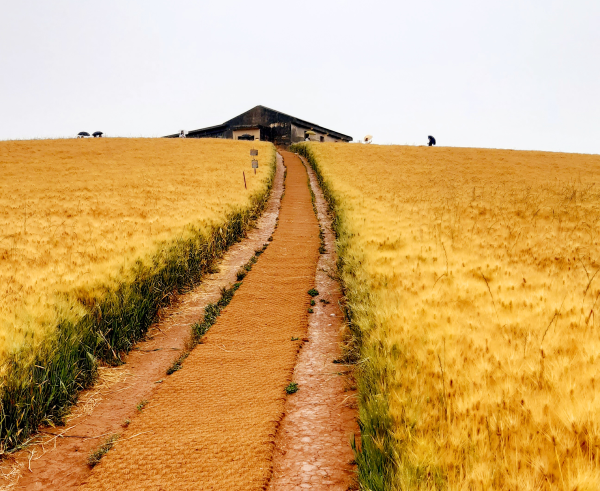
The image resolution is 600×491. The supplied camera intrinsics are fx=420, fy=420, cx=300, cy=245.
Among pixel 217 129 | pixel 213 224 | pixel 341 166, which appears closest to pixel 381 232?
pixel 213 224

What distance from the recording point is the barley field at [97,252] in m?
4.62

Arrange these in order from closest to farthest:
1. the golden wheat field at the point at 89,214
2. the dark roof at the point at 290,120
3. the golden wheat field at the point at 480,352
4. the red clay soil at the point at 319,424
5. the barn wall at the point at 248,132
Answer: the golden wheat field at the point at 480,352
the red clay soil at the point at 319,424
the golden wheat field at the point at 89,214
the dark roof at the point at 290,120
the barn wall at the point at 248,132

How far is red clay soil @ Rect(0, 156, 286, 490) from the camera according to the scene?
3674 millimetres

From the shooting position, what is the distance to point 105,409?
4785 millimetres

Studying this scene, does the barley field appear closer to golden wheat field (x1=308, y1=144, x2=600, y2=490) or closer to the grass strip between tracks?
the grass strip between tracks

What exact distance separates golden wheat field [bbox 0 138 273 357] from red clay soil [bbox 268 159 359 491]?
110 inches

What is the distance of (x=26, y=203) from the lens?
51.8 ft

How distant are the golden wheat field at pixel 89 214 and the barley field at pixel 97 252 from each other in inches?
1.1

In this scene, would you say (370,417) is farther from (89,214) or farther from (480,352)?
(89,214)

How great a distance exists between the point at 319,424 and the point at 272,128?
54572 millimetres

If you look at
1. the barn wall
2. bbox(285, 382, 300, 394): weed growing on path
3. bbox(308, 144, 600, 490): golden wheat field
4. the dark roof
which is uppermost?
the dark roof

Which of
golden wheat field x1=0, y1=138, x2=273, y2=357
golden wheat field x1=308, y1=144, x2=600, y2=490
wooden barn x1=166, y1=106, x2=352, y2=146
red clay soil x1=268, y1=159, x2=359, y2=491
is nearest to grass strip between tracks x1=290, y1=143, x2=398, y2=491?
golden wheat field x1=308, y1=144, x2=600, y2=490

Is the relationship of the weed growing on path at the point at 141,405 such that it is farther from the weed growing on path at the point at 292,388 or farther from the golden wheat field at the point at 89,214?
the weed growing on path at the point at 292,388

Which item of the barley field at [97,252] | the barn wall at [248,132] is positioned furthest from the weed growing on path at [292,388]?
the barn wall at [248,132]
